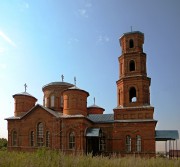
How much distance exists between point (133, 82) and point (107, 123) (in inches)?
189

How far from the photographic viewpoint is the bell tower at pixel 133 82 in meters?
25.7

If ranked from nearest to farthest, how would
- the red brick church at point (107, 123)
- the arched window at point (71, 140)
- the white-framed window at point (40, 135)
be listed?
the red brick church at point (107, 123) < the arched window at point (71, 140) < the white-framed window at point (40, 135)

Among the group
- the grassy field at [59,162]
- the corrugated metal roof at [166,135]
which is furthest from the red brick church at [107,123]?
the grassy field at [59,162]

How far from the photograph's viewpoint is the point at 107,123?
90.1 ft

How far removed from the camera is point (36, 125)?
27.2 m

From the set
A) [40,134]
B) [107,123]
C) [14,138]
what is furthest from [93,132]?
[14,138]

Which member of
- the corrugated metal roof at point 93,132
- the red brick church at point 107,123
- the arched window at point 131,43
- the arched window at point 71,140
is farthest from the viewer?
the arched window at point 131,43

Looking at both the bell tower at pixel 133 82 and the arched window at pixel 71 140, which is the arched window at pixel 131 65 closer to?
the bell tower at pixel 133 82

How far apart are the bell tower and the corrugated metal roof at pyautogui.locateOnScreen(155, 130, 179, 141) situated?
7.22ft

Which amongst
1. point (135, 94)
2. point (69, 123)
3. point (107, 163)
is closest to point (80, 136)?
point (69, 123)

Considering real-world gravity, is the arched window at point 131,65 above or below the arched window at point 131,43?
below

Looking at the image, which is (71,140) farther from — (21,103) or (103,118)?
(21,103)

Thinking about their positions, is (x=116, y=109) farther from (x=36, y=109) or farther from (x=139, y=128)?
(x=36, y=109)

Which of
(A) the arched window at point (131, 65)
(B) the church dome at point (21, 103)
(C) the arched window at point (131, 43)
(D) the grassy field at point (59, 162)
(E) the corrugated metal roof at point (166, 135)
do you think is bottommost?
(E) the corrugated metal roof at point (166, 135)
